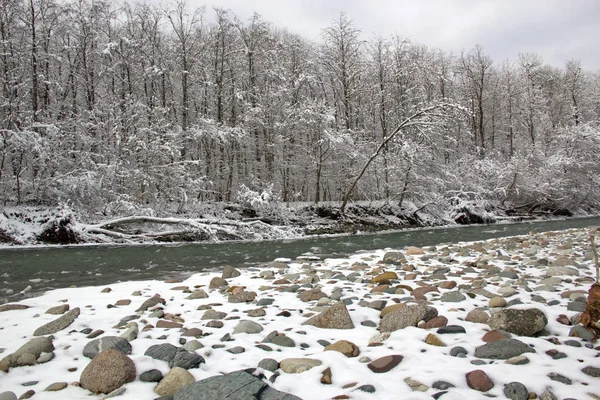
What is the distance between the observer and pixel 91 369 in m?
2.65

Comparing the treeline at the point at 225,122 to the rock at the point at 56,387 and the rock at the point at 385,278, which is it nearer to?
the rock at the point at 385,278

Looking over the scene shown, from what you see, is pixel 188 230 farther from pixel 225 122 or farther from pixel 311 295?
pixel 311 295

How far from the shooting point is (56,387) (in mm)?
2537

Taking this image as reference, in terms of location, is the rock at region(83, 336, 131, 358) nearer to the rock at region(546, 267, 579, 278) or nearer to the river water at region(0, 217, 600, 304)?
the river water at region(0, 217, 600, 304)

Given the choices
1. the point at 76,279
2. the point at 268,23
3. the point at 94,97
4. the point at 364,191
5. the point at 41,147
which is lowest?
the point at 76,279

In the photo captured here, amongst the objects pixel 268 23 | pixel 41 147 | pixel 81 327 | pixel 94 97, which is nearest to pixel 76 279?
pixel 81 327

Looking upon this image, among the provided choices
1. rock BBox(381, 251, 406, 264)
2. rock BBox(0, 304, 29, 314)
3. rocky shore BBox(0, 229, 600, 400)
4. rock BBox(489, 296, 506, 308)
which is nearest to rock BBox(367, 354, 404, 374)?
rocky shore BBox(0, 229, 600, 400)

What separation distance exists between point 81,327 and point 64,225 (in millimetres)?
11800

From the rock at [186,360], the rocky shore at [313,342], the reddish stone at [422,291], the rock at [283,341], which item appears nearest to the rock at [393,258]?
the rocky shore at [313,342]

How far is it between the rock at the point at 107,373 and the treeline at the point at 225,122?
13.5 metres

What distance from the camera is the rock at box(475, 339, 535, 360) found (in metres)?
2.74

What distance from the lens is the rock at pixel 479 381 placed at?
231 centimetres

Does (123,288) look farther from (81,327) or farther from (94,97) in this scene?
(94,97)

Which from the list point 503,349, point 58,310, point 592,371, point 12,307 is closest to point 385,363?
point 503,349
